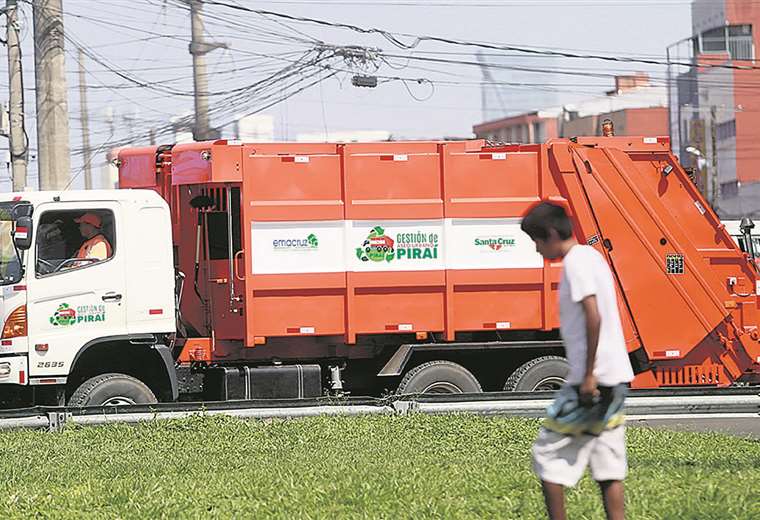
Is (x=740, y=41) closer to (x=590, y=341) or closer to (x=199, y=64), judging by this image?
(x=199, y=64)

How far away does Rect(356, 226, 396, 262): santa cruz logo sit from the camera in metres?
14.2

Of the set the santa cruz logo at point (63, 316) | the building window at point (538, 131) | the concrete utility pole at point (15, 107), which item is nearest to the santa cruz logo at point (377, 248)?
the santa cruz logo at point (63, 316)

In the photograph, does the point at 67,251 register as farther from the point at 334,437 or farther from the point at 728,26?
the point at 728,26

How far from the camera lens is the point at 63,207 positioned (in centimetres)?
1348

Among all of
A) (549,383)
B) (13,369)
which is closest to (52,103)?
(13,369)

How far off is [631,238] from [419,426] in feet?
12.0

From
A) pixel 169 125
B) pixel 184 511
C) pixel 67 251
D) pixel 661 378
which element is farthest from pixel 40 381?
pixel 169 125

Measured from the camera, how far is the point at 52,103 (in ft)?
62.8

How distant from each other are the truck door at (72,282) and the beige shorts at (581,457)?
7.98 metres

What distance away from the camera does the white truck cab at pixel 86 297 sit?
1329 centimetres

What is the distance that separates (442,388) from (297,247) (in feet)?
7.40

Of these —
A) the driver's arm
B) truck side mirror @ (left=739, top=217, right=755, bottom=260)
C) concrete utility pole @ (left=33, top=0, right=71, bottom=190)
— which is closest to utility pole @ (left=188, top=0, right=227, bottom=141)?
concrete utility pole @ (left=33, top=0, right=71, bottom=190)

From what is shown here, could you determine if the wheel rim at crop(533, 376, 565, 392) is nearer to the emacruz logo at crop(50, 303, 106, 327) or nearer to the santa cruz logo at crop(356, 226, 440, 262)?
the santa cruz logo at crop(356, 226, 440, 262)

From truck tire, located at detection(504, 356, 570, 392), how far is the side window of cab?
15.3 ft
